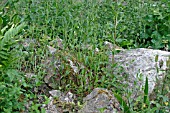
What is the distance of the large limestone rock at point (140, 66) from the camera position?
150 inches

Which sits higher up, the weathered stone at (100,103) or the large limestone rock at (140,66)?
the large limestone rock at (140,66)

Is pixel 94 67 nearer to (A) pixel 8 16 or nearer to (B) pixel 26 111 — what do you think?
(B) pixel 26 111

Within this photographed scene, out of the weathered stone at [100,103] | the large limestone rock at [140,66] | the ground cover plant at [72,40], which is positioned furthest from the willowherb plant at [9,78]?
the large limestone rock at [140,66]

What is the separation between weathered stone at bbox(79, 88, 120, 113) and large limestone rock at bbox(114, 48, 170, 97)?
1.00 feet

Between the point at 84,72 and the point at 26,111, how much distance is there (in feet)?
2.51

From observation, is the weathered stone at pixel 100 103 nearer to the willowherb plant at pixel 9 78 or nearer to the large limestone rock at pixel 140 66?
the large limestone rock at pixel 140 66

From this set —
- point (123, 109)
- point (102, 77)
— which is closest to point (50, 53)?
point (102, 77)

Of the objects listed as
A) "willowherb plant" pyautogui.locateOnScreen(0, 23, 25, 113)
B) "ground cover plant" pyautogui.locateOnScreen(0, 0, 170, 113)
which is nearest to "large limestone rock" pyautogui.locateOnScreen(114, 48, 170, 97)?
"ground cover plant" pyautogui.locateOnScreen(0, 0, 170, 113)

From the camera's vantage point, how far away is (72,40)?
4535 mm

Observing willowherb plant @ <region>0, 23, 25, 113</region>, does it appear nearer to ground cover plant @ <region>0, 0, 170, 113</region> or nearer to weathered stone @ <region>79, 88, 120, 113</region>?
ground cover plant @ <region>0, 0, 170, 113</region>

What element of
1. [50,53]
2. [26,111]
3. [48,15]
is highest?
[48,15]

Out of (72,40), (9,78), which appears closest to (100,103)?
(9,78)

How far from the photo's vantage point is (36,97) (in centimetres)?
365

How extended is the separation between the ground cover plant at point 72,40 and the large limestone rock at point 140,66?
0.13 m
